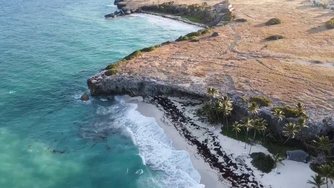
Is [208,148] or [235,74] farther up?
[235,74]

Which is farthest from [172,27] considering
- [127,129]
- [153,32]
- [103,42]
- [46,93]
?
[127,129]

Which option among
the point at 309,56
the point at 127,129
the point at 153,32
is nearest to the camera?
the point at 127,129

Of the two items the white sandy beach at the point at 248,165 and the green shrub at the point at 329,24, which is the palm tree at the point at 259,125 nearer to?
the white sandy beach at the point at 248,165

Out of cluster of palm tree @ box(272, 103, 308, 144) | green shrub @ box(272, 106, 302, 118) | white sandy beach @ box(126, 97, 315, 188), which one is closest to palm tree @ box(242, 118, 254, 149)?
white sandy beach @ box(126, 97, 315, 188)

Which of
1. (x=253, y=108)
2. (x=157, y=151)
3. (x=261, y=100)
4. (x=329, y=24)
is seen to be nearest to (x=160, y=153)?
(x=157, y=151)

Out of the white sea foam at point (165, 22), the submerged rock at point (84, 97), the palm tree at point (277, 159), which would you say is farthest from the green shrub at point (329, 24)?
the submerged rock at point (84, 97)

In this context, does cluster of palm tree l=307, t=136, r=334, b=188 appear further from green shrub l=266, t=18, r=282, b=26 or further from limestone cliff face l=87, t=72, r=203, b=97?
green shrub l=266, t=18, r=282, b=26

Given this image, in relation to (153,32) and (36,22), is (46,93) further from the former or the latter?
(36,22)

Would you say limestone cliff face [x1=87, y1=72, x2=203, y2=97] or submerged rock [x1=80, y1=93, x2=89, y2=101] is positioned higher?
limestone cliff face [x1=87, y1=72, x2=203, y2=97]
